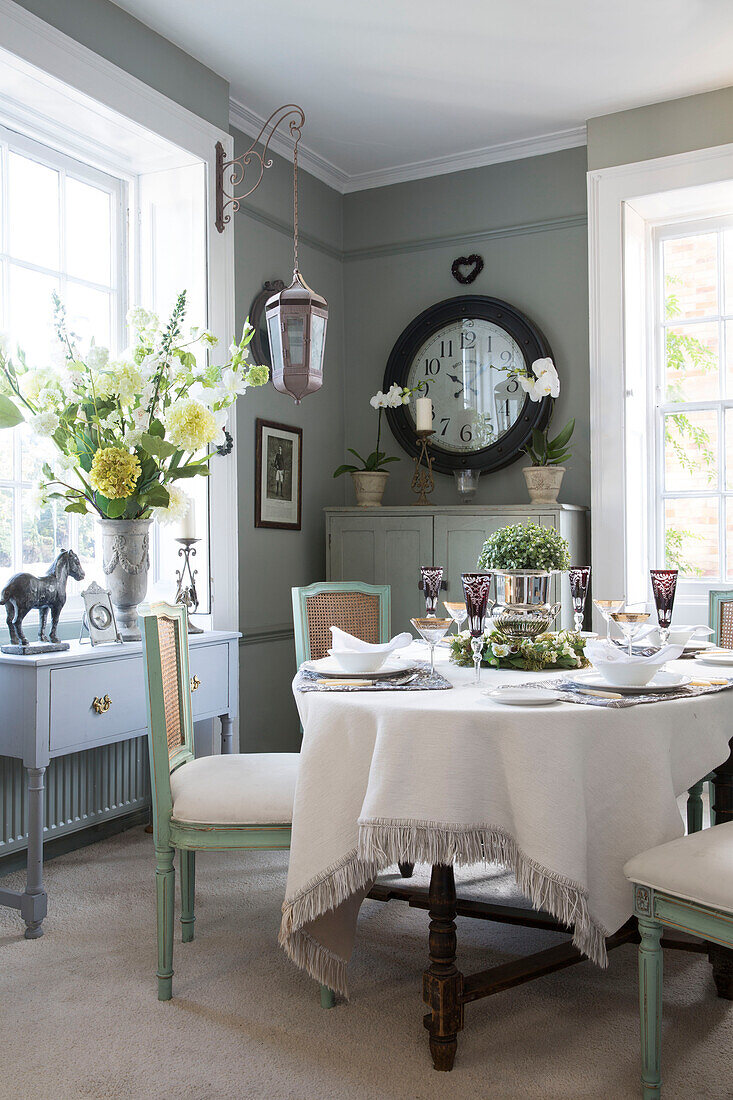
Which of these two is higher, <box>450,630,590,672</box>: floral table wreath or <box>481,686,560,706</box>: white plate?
<box>450,630,590,672</box>: floral table wreath

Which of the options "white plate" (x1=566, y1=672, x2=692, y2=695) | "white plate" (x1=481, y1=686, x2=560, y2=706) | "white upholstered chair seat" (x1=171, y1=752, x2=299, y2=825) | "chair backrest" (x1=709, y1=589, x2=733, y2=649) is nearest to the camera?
"white plate" (x1=481, y1=686, x2=560, y2=706)

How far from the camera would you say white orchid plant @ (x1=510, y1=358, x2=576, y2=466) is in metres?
3.95

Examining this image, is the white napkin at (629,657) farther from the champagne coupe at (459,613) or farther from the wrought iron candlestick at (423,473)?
the wrought iron candlestick at (423,473)

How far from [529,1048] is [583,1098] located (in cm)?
19

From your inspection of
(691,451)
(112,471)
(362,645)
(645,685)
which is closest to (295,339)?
(112,471)

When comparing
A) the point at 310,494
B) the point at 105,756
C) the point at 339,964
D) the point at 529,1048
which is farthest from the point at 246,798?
the point at 310,494

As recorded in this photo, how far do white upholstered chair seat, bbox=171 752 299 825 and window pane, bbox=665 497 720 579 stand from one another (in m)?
2.64

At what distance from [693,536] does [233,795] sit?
2.89m

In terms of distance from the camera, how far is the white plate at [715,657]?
7.63 ft

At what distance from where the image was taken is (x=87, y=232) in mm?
3521

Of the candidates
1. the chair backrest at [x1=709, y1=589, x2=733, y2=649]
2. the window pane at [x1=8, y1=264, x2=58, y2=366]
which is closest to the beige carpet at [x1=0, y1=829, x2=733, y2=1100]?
the chair backrest at [x1=709, y1=589, x2=733, y2=649]

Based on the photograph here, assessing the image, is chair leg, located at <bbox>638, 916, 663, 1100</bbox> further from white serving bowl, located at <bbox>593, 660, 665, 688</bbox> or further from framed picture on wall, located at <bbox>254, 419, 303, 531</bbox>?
framed picture on wall, located at <bbox>254, 419, 303, 531</bbox>

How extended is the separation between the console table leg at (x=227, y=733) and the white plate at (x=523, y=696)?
163cm

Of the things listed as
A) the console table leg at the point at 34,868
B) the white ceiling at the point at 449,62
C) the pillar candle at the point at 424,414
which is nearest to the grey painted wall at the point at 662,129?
the white ceiling at the point at 449,62
